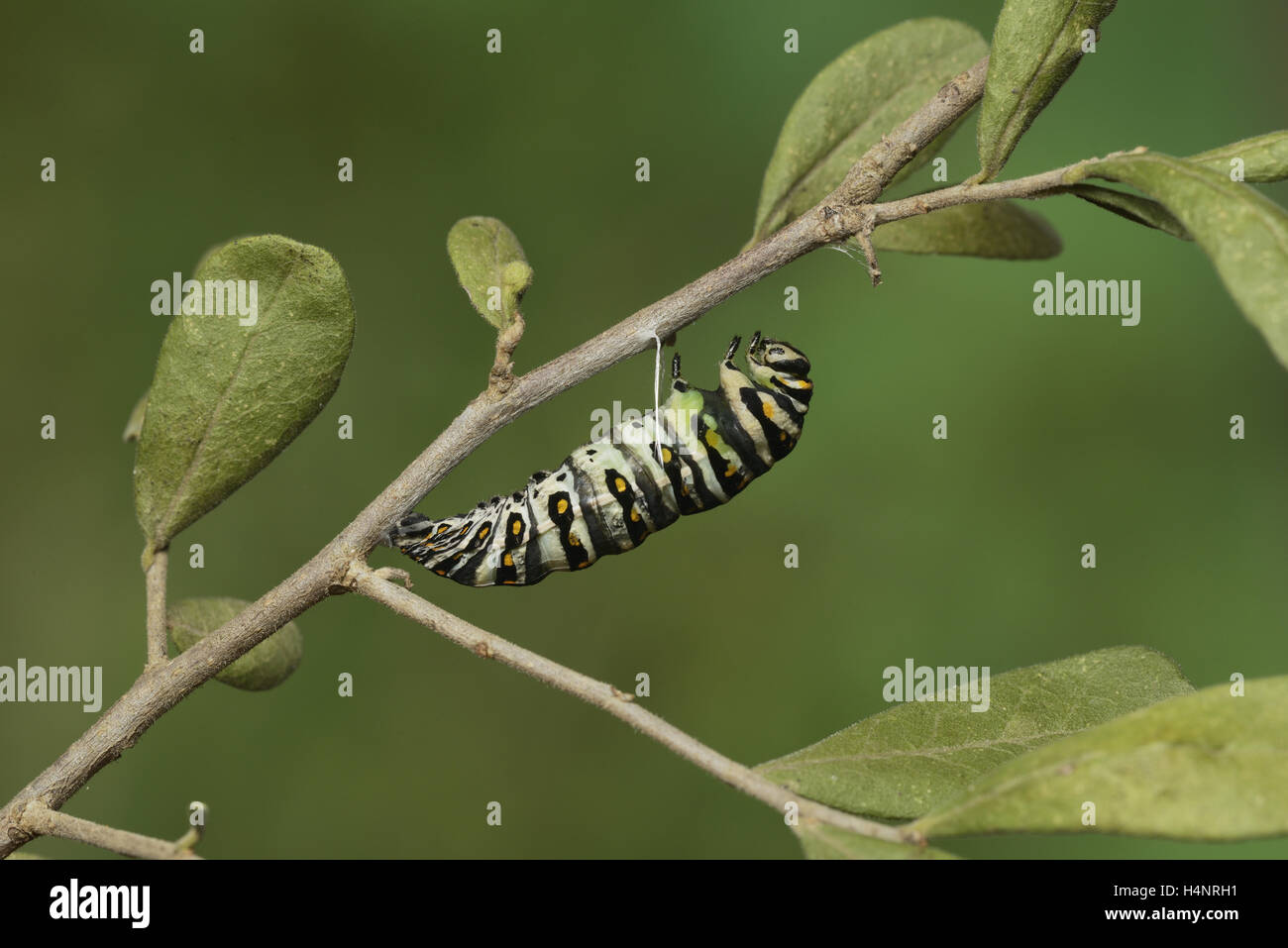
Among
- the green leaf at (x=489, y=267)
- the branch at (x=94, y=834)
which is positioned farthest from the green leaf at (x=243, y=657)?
the green leaf at (x=489, y=267)

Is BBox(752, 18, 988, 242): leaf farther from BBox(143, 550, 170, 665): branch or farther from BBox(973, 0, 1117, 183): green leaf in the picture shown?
BBox(143, 550, 170, 665): branch

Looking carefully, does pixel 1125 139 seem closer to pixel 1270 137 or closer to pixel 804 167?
pixel 804 167

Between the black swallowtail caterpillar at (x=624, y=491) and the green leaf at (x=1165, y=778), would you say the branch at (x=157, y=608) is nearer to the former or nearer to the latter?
the black swallowtail caterpillar at (x=624, y=491)

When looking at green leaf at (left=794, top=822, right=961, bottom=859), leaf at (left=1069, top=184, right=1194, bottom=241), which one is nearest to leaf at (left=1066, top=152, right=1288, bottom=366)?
leaf at (left=1069, top=184, right=1194, bottom=241)

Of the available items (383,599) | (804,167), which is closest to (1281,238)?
(804,167)

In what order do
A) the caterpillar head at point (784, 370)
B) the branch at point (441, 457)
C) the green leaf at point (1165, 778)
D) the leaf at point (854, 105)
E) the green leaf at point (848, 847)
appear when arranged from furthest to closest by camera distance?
the caterpillar head at point (784, 370) < the leaf at point (854, 105) < the branch at point (441, 457) < the green leaf at point (848, 847) < the green leaf at point (1165, 778)
